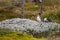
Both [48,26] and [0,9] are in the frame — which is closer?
[48,26]

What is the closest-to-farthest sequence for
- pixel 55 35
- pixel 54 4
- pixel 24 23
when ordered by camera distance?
pixel 55 35, pixel 24 23, pixel 54 4

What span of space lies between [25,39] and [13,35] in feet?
2.25

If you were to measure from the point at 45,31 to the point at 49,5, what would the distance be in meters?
14.7

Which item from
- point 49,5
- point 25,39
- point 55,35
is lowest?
point 49,5

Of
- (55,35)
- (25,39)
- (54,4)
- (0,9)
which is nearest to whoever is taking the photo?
(25,39)

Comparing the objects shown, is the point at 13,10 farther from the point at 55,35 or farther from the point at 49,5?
the point at 55,35

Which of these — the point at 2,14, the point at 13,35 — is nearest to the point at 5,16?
the point at 2,14

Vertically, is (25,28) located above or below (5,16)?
above

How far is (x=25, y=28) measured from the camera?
14719 mm

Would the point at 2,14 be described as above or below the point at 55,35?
below

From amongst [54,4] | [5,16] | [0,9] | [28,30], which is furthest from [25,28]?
[54,4]

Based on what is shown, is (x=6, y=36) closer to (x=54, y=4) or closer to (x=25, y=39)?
(x=25, y=39)

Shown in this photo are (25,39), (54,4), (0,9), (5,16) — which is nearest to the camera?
(25,39)

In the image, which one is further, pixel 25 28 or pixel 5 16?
pixel 5 16
